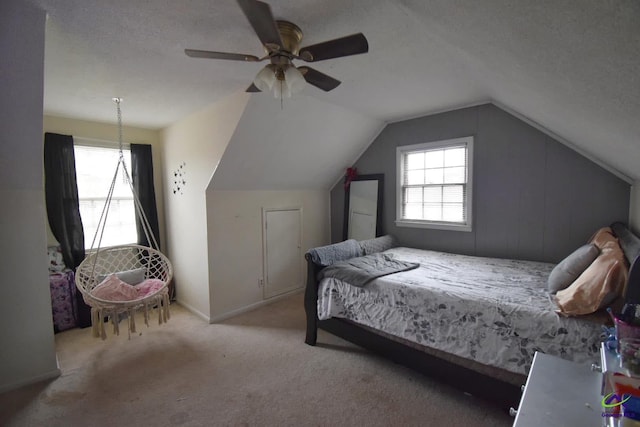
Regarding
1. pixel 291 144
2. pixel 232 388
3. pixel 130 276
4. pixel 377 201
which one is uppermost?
pixel 291 144

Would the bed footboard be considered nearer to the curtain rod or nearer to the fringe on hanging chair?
the fringe on hanging chair

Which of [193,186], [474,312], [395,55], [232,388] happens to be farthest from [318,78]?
[232,388]

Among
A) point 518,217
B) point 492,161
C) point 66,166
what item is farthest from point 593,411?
point 66,166

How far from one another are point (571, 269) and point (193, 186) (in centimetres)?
367

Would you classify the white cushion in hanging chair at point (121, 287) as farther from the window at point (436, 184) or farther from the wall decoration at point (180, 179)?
the window at point (436, 184)

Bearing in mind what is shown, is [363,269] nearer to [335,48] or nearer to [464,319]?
[464,319]

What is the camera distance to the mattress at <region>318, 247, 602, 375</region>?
65.9 inches

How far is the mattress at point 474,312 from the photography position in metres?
1.67

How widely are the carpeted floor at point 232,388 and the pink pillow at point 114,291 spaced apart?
504 millimetres

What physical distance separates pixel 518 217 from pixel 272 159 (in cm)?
282

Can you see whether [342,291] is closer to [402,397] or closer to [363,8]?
[402,397]

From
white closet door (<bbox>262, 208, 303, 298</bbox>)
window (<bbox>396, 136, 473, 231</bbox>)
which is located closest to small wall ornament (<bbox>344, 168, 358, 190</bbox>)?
window (<bbox>396, 136, 473, 231</bbox>)

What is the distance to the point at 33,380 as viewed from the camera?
231 centimetres

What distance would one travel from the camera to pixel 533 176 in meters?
3.01
